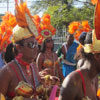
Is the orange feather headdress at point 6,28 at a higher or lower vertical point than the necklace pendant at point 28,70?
higher

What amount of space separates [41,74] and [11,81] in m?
0.76

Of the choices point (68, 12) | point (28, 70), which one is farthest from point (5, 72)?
point (68, 12)

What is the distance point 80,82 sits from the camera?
300 centimetres

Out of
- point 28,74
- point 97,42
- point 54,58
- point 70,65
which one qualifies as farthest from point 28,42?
point 70,65

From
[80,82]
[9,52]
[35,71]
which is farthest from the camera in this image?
[9,52]

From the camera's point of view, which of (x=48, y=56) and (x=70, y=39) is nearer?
(x=48, y=56)

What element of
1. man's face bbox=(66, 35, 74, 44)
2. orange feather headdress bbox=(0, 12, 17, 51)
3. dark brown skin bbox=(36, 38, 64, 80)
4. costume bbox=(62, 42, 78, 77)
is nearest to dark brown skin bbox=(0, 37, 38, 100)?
orange feather headdress bbox=(0, 12, 17, 51)

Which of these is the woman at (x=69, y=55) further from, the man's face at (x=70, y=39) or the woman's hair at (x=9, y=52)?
the woman's hair at (x=9, y=52)

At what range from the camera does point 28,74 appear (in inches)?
147

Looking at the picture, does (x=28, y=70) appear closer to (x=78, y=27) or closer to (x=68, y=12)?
(x=78, y=27)

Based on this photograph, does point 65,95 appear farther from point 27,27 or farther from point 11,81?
point 27,27

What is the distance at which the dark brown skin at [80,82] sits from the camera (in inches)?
114

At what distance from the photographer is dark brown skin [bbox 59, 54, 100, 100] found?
2896 millimetres

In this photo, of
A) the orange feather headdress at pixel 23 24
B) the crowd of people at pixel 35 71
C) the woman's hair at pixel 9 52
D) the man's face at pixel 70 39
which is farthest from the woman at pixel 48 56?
the orange feather headdress at pixel 23 24
